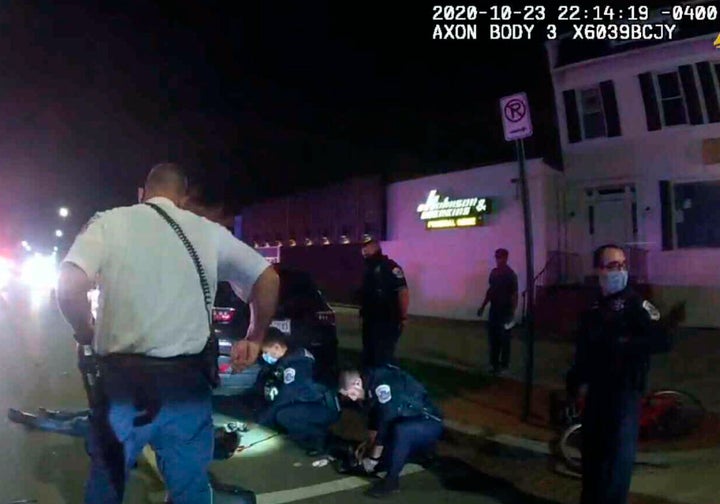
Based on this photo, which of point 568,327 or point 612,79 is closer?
point 568,327

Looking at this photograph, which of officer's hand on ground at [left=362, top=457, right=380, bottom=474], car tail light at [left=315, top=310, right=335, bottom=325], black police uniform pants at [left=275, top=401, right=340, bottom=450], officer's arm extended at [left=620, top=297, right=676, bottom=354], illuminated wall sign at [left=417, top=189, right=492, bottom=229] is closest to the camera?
officer's arm extended at [left=620, top=297, right=676, bottom=354]

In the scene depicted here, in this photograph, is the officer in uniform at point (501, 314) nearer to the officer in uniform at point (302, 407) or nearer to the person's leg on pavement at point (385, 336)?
the person's leg on pavement at point (385, 336)

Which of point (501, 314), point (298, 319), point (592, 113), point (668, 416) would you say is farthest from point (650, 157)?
point (668, 416)

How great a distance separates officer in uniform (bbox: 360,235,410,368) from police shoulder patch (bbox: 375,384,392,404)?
9.50 ft

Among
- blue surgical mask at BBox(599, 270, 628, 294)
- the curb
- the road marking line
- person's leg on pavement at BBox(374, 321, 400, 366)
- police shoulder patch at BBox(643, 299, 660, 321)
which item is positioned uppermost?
blue surgical mask at BBox(599, 270, 628, 294)

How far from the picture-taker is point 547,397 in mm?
9219

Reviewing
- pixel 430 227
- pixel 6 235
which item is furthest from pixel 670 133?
pixel 6 235

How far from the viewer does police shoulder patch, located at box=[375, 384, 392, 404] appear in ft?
19.6

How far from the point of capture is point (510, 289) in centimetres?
1122

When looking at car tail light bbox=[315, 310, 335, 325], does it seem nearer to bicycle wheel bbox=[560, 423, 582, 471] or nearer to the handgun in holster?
bicycle wheel bbox=[560, 423, 582, 471]

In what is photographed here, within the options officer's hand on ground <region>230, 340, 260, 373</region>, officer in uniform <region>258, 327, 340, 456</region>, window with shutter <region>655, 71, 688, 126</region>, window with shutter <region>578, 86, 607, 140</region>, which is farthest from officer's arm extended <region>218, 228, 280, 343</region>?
window with shutter <region>578, 86, 607, 140</region>

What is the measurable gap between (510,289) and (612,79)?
963 cm

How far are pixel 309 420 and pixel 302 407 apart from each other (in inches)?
5.0

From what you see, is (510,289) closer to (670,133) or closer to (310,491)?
(310,491)
